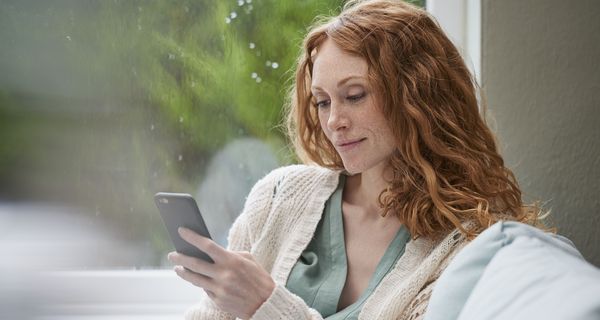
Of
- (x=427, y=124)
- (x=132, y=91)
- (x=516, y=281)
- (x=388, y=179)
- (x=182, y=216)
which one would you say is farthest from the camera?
(x=132, y=91)

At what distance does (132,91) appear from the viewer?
7.54ft

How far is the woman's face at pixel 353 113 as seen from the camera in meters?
1.66

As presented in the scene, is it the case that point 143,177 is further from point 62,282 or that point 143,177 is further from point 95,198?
point 62,282

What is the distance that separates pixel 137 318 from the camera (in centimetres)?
225

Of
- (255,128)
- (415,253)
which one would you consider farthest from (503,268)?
(255,128)

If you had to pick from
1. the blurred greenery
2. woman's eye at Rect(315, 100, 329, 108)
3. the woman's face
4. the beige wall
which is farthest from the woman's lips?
the blurred greenery

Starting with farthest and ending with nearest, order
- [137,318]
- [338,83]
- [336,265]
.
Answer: [137,318], [336,265], [338,83]

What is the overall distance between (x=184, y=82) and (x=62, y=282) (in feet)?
2.25

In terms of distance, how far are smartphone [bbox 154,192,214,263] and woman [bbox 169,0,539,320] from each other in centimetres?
5

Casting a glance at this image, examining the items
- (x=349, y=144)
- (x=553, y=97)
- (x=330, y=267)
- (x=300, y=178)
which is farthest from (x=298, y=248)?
(x=553, y=97)

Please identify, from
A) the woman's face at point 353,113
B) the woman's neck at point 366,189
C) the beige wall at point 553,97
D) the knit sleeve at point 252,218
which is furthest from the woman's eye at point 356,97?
the beige wall at point 553,97

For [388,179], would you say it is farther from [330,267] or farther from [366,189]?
[330,267]

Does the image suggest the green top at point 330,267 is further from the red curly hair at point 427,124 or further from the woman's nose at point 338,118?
the woman's nose at point 338,118

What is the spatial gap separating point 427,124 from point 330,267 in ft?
1.32
